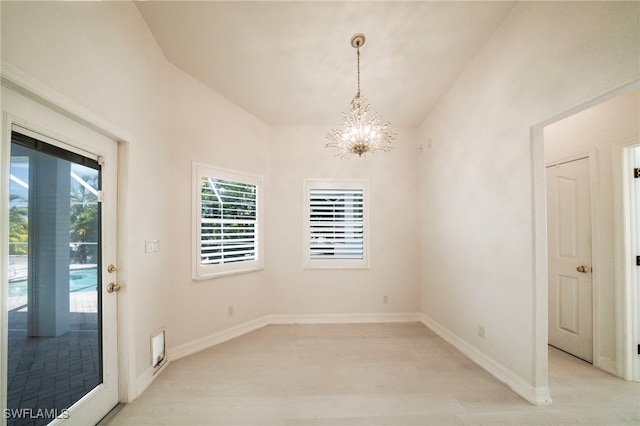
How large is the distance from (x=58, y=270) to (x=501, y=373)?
11.7ft

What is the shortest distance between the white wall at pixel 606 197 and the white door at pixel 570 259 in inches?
3.9

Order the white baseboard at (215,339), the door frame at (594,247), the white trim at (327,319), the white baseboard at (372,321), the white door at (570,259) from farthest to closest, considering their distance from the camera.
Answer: the white trim at (327,319) → the white baseboard at (215,339) → the white door at (570,259) → the door frame at (594,247) → the white baseboard at (372,321)

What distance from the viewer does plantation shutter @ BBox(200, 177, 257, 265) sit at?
9.52 ft

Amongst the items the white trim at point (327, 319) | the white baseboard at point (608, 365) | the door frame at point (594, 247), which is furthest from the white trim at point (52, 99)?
the white baseboard at point (608, 365)

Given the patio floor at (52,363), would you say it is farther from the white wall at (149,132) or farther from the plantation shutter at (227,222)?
the plantation shutter at (227,222)

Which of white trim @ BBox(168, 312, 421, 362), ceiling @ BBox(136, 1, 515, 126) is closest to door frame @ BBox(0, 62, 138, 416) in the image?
ceiling @ BBox(136, 1, 515, 126)

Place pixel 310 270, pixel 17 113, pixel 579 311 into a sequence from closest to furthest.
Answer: pixel 17 113 → pixel 579 311 → pixel 310 270

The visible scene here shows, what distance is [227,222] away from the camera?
3117 mm

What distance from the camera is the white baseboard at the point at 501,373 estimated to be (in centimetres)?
187

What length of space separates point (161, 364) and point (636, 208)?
4734 mm

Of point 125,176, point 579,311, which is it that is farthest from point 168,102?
point 579,311

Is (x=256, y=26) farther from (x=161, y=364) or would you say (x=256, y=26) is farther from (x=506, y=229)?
(x=161, y=364)

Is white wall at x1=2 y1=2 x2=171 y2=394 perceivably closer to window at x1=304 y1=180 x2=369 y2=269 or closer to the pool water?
the pool water

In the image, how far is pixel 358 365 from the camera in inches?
96.0
